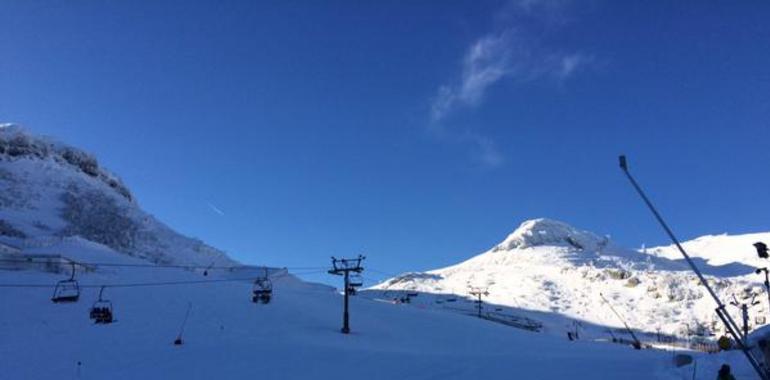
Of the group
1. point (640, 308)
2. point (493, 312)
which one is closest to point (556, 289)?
point (640, 308)

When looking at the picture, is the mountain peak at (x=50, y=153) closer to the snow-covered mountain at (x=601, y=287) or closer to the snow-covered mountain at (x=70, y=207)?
the snow-covered mountain at (x=70, y=207)

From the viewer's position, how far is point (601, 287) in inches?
4934

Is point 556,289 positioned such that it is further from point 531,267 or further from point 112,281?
point 112,281

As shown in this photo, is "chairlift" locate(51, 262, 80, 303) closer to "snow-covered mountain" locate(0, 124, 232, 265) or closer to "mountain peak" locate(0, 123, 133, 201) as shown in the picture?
"snow-covered mountain" locate(0, 124, 232, 265)

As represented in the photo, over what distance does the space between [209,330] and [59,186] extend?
102022 millimetres

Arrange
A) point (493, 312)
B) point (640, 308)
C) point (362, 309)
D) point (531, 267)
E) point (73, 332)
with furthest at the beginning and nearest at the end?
1. point (531, 267)
2. point (640, 308)
3. point (493, 312)
4. point (362, 309)
5. point (73, 332)

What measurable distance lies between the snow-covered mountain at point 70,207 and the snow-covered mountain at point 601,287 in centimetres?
4286

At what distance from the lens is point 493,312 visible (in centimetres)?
9938

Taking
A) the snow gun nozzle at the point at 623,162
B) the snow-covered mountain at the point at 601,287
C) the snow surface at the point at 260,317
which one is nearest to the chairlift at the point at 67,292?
the snow surface at the point at 260,317

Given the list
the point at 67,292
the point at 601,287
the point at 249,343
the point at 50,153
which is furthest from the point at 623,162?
the point at 50,153

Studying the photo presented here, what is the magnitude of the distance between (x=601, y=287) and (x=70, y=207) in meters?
99.6

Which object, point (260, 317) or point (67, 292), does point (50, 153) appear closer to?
point (67, 292)

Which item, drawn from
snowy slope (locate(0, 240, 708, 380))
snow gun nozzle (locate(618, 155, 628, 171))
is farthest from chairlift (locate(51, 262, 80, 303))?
snow gun nozzle (locate(618, 155, 628, 171))

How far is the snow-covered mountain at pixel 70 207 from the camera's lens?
106875mm
